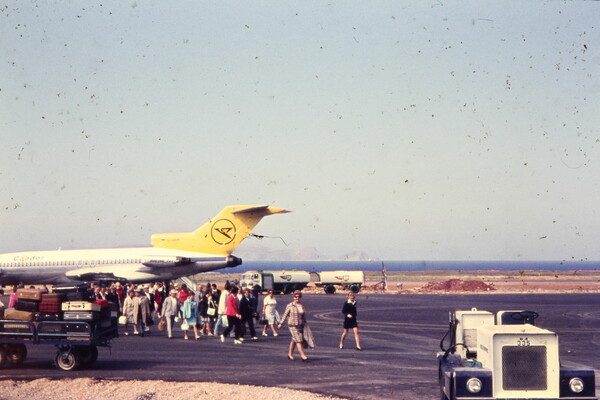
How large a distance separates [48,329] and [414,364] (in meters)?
8.95

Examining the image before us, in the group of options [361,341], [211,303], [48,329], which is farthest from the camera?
[211,303]

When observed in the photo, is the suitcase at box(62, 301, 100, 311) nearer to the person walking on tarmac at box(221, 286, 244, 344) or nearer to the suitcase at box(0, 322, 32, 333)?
the suitcase at box(0, 322, 32, 333)

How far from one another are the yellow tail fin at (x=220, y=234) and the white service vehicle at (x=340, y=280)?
1664 cm

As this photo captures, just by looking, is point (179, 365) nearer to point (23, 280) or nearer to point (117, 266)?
point (117, 266)

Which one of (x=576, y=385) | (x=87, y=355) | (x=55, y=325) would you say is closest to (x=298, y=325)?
(x=87, y=355)

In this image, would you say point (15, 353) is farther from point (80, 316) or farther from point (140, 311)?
point (140, 311)

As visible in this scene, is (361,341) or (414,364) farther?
(361,341)

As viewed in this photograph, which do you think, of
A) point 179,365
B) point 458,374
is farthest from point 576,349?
point 458,374

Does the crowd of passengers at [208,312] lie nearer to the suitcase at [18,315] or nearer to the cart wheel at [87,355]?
the cart wheel at [87,355]

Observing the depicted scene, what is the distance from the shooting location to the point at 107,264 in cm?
4959

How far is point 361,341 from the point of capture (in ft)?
79.7

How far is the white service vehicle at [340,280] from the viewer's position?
66250mm

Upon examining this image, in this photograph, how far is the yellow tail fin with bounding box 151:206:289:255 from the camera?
5081 cm

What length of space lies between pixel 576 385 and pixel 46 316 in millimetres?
12395
